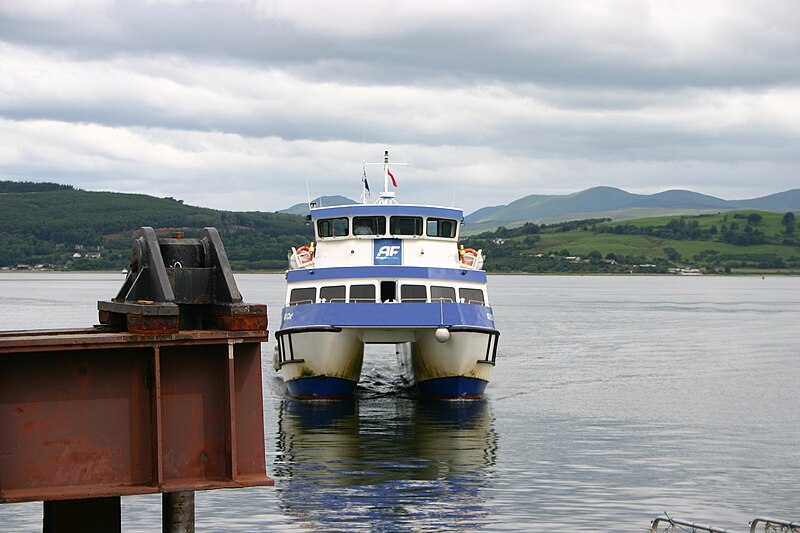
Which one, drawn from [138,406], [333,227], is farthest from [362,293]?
[138,406]

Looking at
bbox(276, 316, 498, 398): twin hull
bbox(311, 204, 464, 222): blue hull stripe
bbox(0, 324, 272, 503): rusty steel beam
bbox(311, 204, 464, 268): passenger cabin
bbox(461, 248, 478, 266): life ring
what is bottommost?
bbox(276, 316, 498, 398): twin hull

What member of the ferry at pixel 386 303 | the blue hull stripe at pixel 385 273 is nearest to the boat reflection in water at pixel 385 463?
the ferry at pixel 386 303

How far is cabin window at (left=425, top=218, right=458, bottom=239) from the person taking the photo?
108 ft

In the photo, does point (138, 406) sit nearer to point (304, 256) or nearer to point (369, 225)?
point (369, 225)

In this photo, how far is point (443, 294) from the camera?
3083 centimetres

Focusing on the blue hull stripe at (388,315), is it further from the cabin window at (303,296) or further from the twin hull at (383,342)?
the cabin window at (303,296)

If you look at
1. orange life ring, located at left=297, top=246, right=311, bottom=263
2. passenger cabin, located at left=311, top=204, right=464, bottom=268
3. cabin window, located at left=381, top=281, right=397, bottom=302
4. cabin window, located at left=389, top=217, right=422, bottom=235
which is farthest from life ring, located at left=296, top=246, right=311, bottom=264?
cabin window, located at left=381, top=281, right=397, bottom=302

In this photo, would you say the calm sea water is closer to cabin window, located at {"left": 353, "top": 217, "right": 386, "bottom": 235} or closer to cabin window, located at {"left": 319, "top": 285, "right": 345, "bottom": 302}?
cabin window, located at {"left": 319, "top": 285, "right": 345, "bottom": 302}

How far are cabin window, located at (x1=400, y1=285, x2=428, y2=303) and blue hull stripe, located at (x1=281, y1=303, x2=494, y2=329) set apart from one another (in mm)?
1095

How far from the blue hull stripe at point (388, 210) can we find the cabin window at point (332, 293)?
9.23ft

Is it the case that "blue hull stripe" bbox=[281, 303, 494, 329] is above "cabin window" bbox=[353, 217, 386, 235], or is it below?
below

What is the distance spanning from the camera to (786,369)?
154ft

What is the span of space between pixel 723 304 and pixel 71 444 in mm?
106064

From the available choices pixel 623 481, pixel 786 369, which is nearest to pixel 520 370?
pixel 786 369
